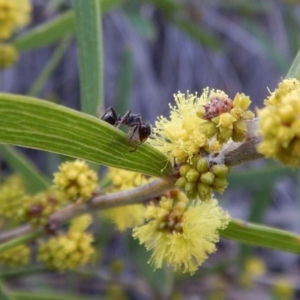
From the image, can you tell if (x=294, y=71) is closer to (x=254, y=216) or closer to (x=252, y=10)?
(x=254, y=216)

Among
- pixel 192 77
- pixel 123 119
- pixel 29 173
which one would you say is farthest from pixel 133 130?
pixel 192 77

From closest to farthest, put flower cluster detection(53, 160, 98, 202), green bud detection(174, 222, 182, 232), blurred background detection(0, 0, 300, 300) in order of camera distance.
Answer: green bud detection(174, 222, 182, 232), flower cluster detection(53, 160, 98, 202), blurred background detection(0, 0, 300, 300)

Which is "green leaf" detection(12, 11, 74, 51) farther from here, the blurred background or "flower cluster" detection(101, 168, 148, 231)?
"flower cluster" detection(101, 168, 148, 231)

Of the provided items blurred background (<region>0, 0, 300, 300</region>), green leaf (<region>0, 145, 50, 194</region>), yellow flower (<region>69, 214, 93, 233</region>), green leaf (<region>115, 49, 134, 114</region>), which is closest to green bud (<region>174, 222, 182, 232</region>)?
yellow flower (<region>69, 214, 93, 233</region>)

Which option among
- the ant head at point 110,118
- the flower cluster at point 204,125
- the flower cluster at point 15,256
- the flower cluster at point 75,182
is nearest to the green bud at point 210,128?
the flower cluster at point 204,125

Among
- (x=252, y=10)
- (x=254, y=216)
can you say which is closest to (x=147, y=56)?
(x=252, y=10)

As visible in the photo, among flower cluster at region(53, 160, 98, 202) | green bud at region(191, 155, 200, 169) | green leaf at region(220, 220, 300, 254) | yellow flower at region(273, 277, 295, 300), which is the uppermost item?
yellow flower at region(273, 277, 295, 300)

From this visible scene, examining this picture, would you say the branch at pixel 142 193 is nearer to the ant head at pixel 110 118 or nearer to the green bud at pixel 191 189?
the green bud at pixel 191 189
